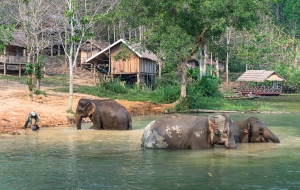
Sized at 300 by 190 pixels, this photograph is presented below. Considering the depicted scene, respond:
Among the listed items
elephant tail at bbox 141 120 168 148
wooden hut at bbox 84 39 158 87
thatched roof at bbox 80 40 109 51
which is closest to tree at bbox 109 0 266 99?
wooden hut at bbox 84 39 158 87

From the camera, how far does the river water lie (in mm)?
10375

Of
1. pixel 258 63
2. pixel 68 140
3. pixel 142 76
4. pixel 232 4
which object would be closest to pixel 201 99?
pixel 232 4

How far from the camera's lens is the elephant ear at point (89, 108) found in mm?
18984

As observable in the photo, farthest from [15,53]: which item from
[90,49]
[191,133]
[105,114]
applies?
[191,133]

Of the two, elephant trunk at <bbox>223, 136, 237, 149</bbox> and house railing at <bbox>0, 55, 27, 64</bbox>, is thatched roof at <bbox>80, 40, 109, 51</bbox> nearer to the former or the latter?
house railing at <bbox>0, 55, 27, 64</bbox>

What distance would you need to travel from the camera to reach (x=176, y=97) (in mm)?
33219

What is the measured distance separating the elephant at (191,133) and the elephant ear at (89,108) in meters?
5.02

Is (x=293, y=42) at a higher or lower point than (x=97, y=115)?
higher

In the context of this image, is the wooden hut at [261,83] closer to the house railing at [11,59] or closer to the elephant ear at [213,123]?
the house railing at [11,59]

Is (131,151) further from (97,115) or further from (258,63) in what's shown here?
(258,63)

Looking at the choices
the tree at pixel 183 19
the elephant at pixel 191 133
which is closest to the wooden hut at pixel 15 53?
the tree at pixel 183 19

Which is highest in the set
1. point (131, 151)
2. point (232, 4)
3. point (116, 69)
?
point (232, 4)

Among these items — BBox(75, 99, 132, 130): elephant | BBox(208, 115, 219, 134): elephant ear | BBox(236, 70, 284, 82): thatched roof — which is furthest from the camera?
BBox(236, 70, 284, 82): thatched roof

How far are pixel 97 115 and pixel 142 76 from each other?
1036 inches
